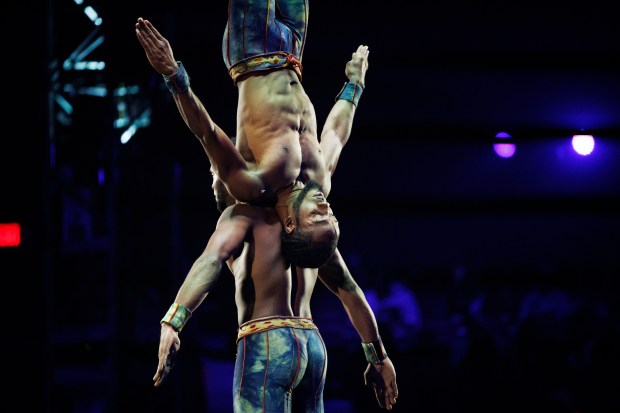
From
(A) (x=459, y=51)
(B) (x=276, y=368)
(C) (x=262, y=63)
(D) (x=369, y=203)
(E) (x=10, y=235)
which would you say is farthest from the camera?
(D) (x=369, y=203)

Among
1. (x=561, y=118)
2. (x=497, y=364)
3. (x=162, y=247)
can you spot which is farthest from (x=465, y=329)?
Answer: (x=162, y=247)

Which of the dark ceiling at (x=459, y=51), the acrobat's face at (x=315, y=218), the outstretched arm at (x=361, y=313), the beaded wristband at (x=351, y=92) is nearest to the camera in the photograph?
the acrobat's face at (x=315, y=218)

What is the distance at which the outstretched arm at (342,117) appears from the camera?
275cm

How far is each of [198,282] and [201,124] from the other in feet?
1.44

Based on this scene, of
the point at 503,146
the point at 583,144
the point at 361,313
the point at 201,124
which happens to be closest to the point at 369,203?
the point at 503,146

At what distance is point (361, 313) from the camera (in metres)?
2.76

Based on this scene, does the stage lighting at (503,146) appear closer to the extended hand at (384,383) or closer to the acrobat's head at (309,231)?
the extended hand at (384,383)

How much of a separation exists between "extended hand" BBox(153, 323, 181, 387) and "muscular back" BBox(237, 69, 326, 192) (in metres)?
0.54

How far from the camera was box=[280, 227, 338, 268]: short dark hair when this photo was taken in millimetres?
2424

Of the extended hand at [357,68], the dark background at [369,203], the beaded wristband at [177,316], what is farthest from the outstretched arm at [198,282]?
the dark background at [369,203]

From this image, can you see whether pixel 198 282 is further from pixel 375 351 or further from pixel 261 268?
pixel 375 351

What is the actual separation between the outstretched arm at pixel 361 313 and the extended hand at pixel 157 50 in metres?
0.84

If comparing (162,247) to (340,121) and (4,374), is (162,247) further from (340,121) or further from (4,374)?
(340,121)

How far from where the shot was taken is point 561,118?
4.85 metres
